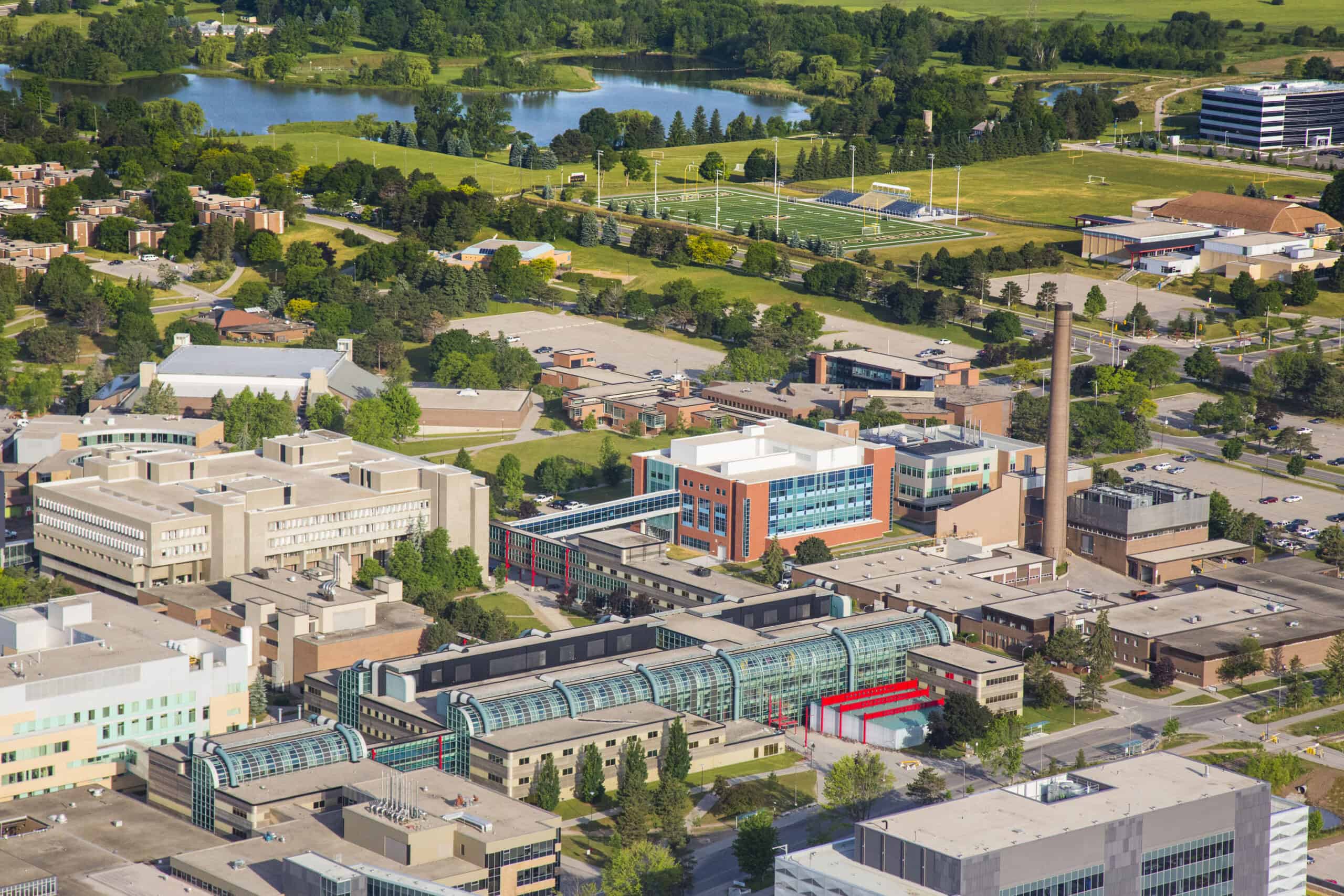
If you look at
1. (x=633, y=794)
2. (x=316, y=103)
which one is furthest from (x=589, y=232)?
(x=633, y=794)

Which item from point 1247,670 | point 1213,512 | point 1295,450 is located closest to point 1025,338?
point 1295,450

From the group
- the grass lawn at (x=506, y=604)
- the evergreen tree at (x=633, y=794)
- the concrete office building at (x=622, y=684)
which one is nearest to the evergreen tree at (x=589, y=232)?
the grass lawn at (x=506, y=604)

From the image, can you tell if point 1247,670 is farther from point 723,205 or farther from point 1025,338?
point 723,205

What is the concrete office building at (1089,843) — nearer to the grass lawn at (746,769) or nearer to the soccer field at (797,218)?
the grass lawn at (746,769)

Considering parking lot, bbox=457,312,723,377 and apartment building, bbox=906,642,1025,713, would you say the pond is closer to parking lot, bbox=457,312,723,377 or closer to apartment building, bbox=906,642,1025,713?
parking lot, bbox=457,312,723,377

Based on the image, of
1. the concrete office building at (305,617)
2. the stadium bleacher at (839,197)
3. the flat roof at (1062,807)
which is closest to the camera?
the flat roof at (1062,807)

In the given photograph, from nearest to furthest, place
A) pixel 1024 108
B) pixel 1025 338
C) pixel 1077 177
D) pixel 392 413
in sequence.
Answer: pixel 392 413, pixel 1025 338, pixel 1077 177, pixel 1024 108

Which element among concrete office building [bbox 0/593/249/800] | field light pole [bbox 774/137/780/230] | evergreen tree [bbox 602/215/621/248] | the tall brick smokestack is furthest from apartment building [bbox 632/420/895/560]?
field light pole [bbox 774/137/780/230]
